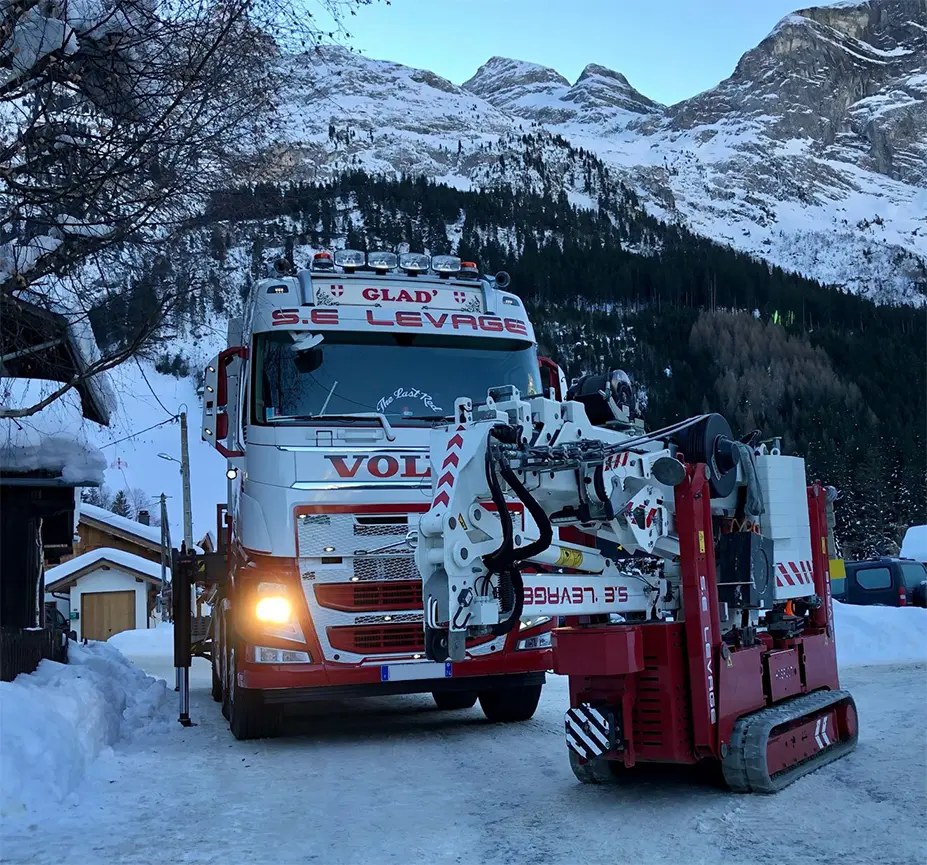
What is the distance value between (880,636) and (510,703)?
9857 millimetres

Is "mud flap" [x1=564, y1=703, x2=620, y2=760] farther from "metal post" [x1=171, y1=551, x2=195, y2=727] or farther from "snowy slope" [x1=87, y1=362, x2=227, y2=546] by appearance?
"snowy slope" [x1=87, y1=362, x2=227, y2=546]

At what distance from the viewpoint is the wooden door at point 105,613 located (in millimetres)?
43219

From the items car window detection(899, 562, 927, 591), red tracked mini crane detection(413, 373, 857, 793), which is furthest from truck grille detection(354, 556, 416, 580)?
car window detection(899, 562, 927, 591)

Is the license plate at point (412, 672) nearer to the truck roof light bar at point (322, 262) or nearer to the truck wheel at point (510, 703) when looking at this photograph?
the truck wheel at point (510, 703)

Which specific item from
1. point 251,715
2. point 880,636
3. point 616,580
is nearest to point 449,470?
point 616,580

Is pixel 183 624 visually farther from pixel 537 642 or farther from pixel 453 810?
pixel 453 810

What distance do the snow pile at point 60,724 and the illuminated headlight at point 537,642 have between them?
3552mm

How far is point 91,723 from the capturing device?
8969 mm

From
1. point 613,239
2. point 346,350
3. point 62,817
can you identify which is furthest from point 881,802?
point 613,239

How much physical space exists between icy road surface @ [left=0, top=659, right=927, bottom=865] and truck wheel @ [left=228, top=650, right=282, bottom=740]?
0.14 meters

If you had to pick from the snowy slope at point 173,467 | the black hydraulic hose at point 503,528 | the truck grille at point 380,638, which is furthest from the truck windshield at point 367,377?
the snowy slope at point 173,467

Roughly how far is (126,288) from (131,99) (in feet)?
6.33

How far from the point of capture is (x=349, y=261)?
1029 centimetres

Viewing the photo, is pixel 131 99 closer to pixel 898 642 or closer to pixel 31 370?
pixel 31 370
